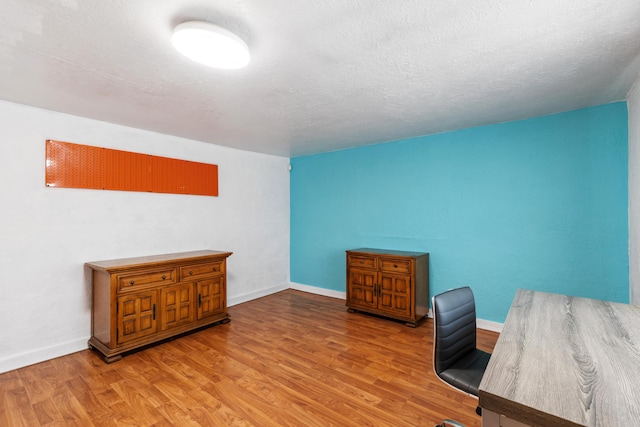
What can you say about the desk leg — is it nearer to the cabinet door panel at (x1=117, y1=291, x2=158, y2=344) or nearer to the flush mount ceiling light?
the flush mount ceiling light

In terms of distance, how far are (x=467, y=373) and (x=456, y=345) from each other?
0.48ft

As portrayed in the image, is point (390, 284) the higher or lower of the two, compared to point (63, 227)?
lower

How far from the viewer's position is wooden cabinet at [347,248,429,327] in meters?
3.43

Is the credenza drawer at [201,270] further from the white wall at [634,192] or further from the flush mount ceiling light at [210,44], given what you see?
the white wall at [634,192]

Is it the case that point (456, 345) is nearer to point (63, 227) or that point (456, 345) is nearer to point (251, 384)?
point (251, 384)

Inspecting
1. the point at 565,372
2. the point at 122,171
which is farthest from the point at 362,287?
the point at 122,171

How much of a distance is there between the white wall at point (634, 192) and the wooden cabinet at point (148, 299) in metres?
3.89

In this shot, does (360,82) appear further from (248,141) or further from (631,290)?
(631,290)

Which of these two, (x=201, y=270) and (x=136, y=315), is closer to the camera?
(x=136, y=315)

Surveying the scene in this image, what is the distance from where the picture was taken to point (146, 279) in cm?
285

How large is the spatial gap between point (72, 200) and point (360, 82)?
292cm

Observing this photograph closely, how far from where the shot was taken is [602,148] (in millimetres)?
2699

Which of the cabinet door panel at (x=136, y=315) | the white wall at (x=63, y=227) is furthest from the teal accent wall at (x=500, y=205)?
the cabinet door panel at (x=136, y=315)

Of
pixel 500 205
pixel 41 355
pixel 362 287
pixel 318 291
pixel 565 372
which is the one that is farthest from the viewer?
pixel 318 291
